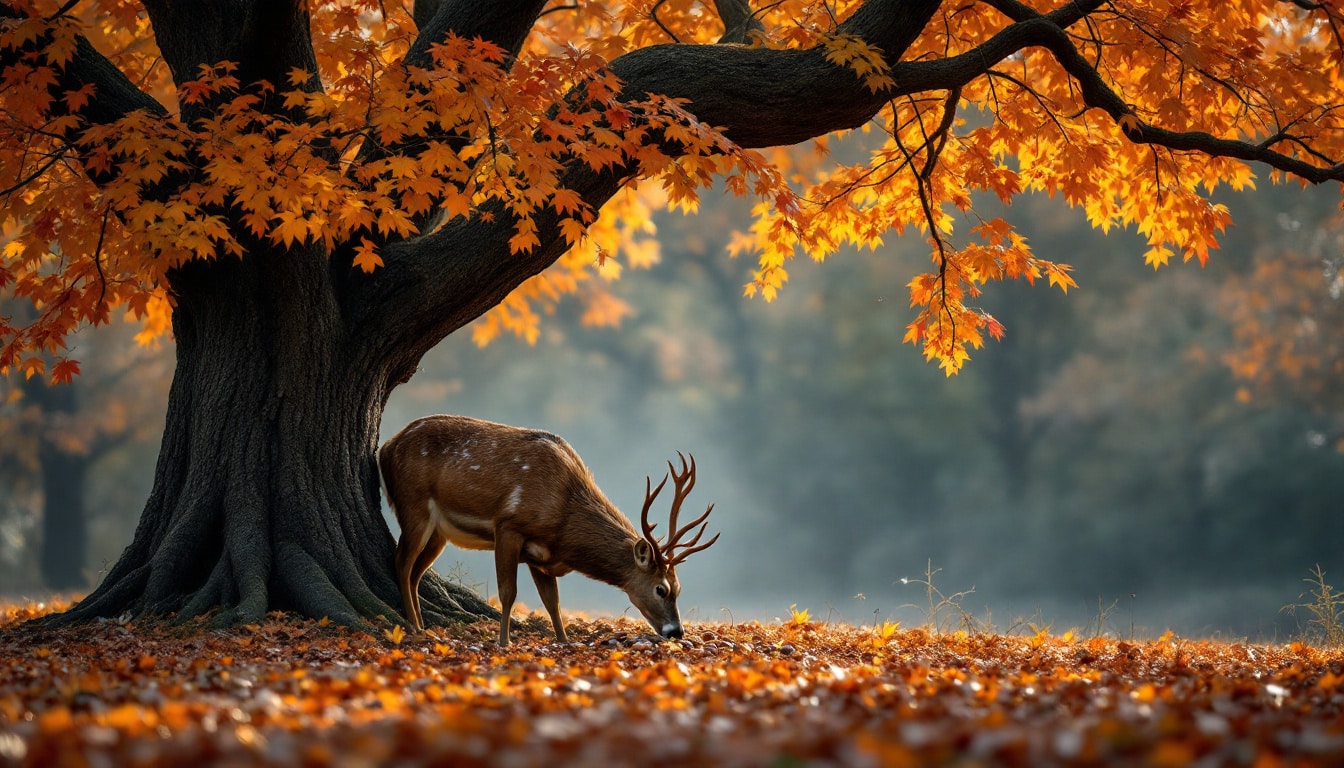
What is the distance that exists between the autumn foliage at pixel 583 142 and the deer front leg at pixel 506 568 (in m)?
1.83

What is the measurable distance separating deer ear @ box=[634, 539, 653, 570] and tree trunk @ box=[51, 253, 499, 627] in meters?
1.48

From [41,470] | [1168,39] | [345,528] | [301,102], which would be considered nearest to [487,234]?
[301,102]

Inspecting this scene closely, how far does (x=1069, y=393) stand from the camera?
883 inches

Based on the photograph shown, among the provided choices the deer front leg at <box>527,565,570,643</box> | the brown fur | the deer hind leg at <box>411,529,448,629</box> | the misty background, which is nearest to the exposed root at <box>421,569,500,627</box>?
the deer hind leg at <box>411,529,448,629</box>

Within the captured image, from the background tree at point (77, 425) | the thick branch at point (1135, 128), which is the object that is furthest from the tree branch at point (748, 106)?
the background tree at point (77, 425)

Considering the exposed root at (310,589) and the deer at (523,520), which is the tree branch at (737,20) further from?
the exposed root at (310,589)

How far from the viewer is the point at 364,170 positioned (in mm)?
5867

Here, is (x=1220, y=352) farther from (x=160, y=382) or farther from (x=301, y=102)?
(x=160, y=382)

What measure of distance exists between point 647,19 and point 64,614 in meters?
6.23

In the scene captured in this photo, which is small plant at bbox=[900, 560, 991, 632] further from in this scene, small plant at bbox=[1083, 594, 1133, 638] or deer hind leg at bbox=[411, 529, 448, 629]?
deer hind leg at bbox=[411, 529, 448, 629]

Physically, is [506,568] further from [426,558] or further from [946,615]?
[946,615]

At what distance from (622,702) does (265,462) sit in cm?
412

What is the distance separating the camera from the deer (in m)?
6.48

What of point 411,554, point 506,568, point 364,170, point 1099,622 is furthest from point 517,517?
point 1099,622
